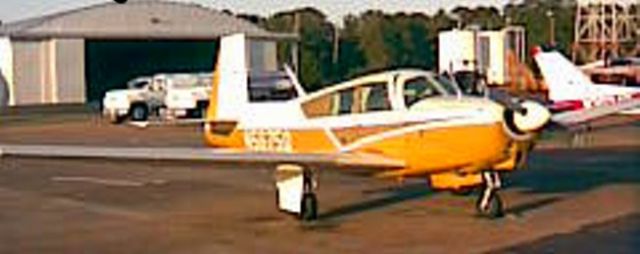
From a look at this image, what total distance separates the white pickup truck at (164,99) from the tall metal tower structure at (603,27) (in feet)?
116

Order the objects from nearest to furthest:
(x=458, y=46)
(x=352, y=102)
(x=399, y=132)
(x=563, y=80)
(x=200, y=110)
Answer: (x=399, y=132), (x=352, y=102), (x=563, y=80), (x=200, y=110), (x=458, y=46)

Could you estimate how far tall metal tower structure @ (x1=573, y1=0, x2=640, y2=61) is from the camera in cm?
7212

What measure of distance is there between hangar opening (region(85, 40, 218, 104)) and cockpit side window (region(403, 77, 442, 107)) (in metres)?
58.7

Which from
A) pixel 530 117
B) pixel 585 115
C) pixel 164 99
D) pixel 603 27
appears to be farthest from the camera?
pixel 603 27

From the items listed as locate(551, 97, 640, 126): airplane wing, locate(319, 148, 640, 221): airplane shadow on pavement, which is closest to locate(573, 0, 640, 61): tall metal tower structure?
locate(319, 148, 640, 221): airplane shadow on pavement

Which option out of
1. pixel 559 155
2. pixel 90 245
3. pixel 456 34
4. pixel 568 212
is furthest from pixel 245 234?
pixel 456 34

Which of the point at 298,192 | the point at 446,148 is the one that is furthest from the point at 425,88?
the point at 298,192

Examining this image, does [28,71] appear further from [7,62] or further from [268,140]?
[268,140]

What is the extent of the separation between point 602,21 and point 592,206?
59322 millimetres

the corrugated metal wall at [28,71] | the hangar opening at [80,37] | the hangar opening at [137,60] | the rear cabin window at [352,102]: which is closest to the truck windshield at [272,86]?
the hangar opening at [80,37]

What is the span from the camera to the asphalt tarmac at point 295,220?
1200cm

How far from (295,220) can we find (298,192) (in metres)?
0.35

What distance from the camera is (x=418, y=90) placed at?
13.8m

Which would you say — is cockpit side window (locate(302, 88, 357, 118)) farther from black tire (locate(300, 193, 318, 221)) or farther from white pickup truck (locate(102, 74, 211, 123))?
white pickup truck (locate(102, 74, 211, 123))
